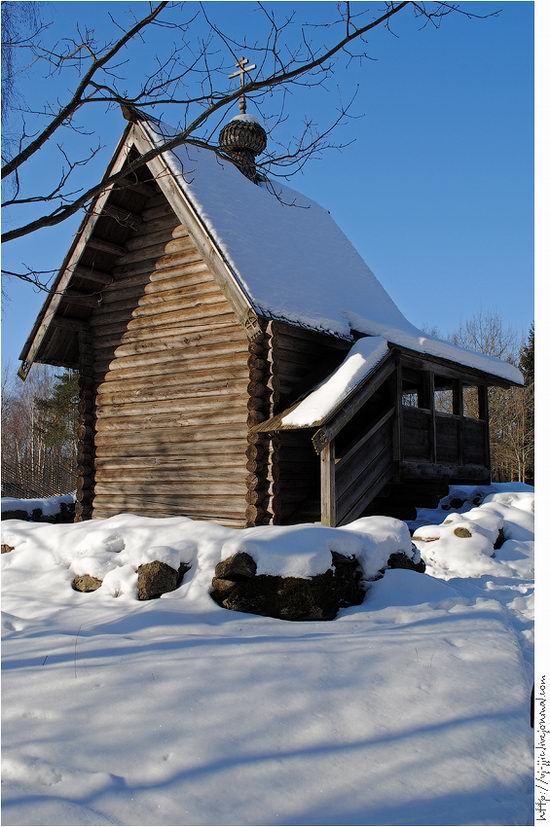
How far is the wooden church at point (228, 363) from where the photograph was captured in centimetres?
1080

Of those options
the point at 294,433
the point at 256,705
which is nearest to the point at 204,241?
the point at 294,433

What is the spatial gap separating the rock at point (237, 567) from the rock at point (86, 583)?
4.89ft

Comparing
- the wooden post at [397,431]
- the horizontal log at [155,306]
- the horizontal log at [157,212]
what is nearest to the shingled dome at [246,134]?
the horizontal log at [157,212]

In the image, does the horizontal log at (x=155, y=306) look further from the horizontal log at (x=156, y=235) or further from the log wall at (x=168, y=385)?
the horizontal log at (x=156, y=235)

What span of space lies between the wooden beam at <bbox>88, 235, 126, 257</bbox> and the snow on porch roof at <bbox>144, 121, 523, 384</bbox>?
2146 mm

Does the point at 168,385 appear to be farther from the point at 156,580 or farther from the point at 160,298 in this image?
the point at 156,580

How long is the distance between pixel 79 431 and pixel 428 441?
7.31 meters

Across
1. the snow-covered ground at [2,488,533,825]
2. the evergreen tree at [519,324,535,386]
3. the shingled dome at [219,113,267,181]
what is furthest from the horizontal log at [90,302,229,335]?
the evergreen tree at [519,324,535,386]

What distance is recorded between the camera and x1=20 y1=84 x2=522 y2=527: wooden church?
35.4 ft

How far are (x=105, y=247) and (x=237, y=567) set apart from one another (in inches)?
352

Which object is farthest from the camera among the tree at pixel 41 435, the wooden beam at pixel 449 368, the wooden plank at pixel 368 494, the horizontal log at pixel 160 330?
the tree at pixel 41 435

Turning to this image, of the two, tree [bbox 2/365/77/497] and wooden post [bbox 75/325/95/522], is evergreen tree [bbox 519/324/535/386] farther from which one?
wooden post [bbox 75/325/95/522]

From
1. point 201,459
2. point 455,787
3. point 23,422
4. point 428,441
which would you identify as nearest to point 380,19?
point 455,787

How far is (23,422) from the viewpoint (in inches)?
2068
